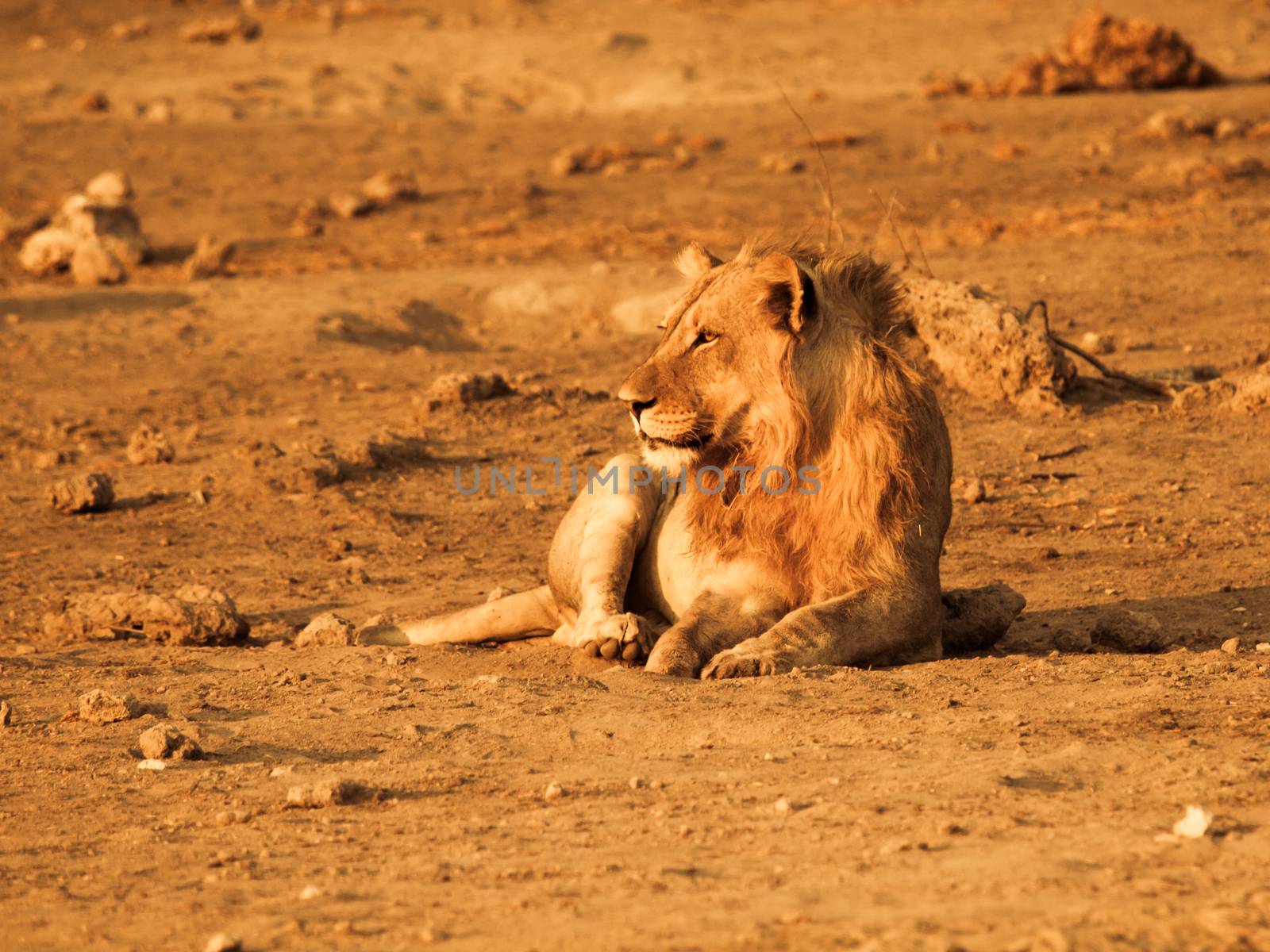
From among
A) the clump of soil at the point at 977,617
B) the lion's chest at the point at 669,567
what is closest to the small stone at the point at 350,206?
the lion's chest at the point at 669,567

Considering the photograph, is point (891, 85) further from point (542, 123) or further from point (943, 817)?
point (943, 817)

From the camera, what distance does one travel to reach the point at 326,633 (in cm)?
768

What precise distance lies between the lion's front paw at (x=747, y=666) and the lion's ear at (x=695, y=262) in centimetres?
144

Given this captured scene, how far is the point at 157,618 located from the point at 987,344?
504 cm

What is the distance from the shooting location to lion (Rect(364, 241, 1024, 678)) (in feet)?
21.4

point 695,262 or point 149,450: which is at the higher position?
point 695,262

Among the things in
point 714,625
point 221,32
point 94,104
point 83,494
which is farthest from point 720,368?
point 221,32

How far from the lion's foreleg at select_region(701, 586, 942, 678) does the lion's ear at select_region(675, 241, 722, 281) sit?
4.20 feet

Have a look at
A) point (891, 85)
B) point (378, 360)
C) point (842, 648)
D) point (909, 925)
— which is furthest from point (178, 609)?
point (891, 85)

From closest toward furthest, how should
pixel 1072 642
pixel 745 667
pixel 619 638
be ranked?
pixel 745 667, pixel 619 638, pixel 1072 642

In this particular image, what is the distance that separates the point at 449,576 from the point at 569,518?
5.49ft

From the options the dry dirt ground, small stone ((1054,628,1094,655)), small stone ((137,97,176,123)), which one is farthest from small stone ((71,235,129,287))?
small stone ((1054,628,1094,655))

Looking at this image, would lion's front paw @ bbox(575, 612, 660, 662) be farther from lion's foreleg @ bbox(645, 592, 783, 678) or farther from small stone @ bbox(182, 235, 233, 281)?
small stone @ bbox(182, 235, 233, 281)

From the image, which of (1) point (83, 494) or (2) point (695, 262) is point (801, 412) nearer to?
(2) point (695, 262)
